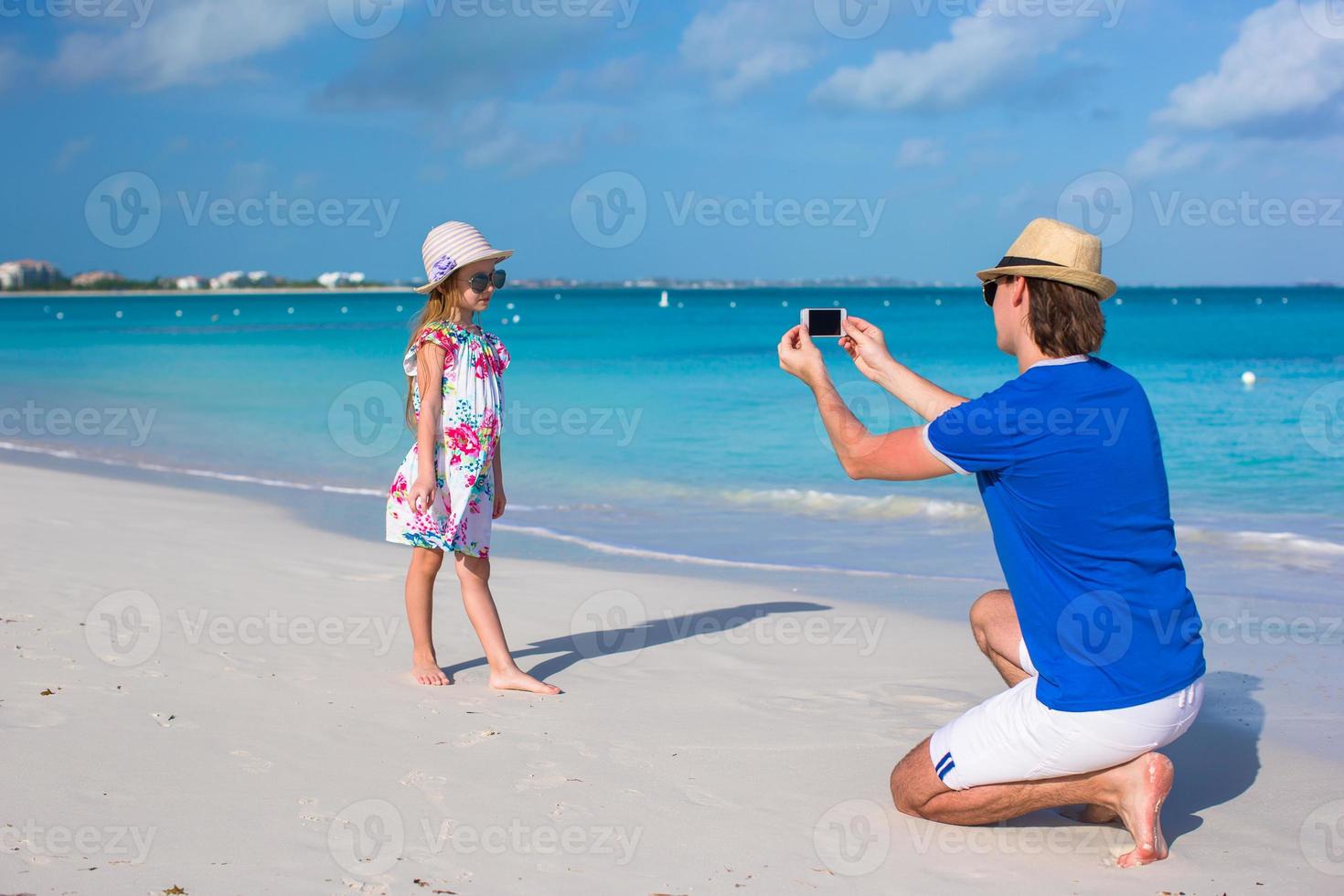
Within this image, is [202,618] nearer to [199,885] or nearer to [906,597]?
[199,885]

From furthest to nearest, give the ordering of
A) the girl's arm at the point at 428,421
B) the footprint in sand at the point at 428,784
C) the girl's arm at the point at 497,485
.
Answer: the girl's arm at the point at 497,485
the girl's arm at the point at 428,421
the footprint in sand at the point at 428,784

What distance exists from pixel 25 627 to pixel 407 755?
2.27 m

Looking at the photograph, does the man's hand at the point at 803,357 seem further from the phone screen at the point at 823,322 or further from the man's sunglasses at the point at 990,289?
the man's sunglasses at the point at 990,289

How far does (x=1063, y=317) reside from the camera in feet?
10.8

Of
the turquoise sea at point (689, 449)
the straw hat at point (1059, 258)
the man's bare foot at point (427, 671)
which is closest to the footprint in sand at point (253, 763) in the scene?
the man's bare foot at point (427, 671)

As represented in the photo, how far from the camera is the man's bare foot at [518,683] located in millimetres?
4898

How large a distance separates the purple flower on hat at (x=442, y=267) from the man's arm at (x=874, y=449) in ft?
6.35

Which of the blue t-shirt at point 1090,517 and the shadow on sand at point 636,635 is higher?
the blue t-shirt at point 1090,517

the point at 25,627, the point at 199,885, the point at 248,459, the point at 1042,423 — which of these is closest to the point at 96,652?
the point at 25,627

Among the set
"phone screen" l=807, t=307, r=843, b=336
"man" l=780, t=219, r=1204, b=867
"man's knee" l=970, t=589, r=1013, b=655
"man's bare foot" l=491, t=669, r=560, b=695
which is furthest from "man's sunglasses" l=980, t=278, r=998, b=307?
"man's bare foot" l=491, t=669, r=560, b=695

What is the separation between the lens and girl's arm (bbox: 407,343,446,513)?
476cm

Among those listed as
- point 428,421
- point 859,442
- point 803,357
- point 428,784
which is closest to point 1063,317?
point 859,442

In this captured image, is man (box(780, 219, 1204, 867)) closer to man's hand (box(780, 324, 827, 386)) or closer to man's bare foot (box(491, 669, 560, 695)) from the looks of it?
man's hand (box(780, 324, 827, 386))

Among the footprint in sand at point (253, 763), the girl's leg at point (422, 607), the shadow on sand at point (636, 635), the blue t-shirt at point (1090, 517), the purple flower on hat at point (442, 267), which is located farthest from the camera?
the shadow on sand at point (636, 635)
